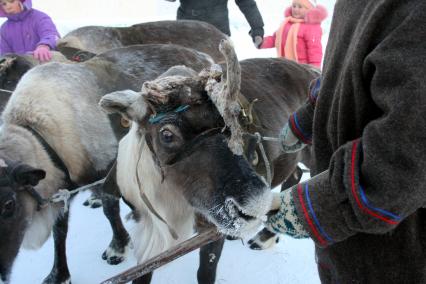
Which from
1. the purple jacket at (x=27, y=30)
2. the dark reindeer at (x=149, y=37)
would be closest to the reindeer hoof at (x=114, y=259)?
the dark reindeer at (x=149, y=37)

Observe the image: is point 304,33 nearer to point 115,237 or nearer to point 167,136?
point 115,237

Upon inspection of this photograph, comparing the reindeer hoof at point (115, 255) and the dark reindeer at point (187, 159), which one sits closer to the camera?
the dark reindeer at point (187, 159)

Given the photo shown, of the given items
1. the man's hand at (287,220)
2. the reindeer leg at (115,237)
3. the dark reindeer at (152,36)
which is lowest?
the reindeer leg at (115,237)

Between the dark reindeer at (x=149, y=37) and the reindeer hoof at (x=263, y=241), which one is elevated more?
the dark reindeer at (x=149, y=37)

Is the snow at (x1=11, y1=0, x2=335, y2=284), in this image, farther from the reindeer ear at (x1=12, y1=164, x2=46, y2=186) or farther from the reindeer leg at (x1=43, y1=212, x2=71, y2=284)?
the reindeer ear at (x1=12, y1=164, x2=46, y2=186)

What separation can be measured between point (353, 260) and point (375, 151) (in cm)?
56

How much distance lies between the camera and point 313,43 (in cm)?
614

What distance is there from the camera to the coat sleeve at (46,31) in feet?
15.9

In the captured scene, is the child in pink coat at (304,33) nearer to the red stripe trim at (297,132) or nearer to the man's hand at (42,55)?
the man's hand at (42,55)

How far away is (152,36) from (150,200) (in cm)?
356

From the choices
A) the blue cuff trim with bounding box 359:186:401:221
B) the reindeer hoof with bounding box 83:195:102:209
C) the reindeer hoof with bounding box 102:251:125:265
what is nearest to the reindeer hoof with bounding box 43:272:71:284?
the reindeer hoof with bounding box 102:251:125:265

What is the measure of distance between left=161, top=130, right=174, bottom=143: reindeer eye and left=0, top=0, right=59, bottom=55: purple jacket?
3.66 meters

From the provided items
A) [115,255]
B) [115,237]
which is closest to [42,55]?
[115,237]

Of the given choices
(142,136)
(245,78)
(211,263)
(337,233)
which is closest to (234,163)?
(142,136)
